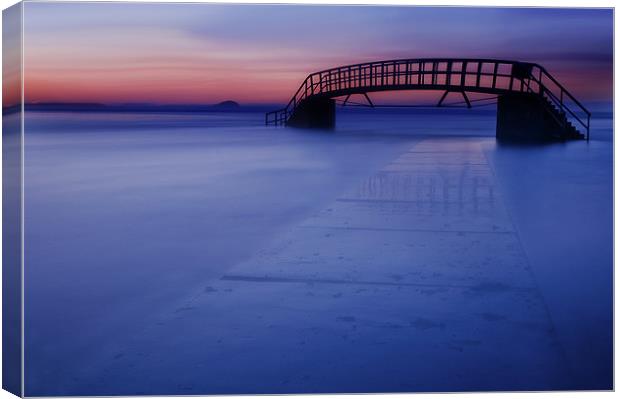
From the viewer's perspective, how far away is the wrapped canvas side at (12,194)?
14.0 feet

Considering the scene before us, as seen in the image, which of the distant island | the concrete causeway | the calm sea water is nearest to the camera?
the concrete causeway

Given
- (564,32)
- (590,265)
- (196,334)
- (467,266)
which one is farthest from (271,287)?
(564,32)

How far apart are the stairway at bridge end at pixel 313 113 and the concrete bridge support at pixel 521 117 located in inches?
47.3

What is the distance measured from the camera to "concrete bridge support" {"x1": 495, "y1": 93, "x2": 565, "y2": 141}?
6355mm

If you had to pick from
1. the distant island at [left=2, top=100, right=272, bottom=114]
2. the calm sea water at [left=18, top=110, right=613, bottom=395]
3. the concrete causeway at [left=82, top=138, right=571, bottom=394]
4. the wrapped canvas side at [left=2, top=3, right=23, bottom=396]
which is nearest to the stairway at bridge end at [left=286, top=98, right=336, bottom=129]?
the calm sea water at [left=18, top=110, right=613, bottom=395]

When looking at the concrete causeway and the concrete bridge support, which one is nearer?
the concrete causeway

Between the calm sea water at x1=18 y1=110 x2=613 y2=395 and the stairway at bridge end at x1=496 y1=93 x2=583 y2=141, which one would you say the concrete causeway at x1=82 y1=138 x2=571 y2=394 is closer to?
the calm sea water at x1=18 y1=110 x2=613 y2=395

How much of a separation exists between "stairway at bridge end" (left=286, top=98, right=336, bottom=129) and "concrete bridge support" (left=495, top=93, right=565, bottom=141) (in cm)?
120

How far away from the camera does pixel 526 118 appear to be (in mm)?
7168

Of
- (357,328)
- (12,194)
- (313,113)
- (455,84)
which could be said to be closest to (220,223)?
(313,113)

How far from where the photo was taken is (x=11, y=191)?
4312 mm

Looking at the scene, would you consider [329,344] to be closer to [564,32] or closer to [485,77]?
[564,32]

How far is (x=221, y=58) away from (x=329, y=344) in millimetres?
2509

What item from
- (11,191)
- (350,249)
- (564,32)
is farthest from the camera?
(350,249)
